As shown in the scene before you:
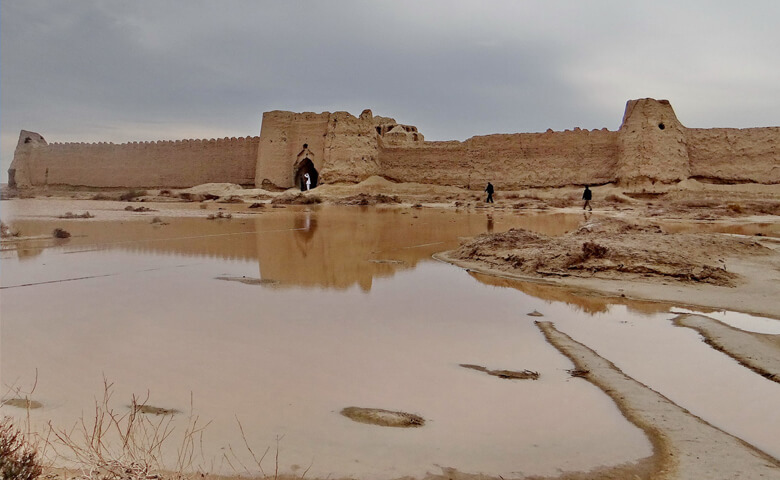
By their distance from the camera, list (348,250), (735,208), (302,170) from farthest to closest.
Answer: (302,170) → (735,208) → (348,250)

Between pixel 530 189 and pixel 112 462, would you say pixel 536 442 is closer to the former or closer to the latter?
pixel 112 462

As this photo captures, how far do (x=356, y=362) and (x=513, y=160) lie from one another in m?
29.5

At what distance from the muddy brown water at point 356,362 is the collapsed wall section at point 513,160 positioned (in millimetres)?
24935

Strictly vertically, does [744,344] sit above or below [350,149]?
below

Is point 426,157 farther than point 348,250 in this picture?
Yes

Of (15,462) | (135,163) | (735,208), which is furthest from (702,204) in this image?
(135,163)

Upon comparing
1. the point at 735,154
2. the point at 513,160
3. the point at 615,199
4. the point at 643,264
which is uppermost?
the point at 735,154

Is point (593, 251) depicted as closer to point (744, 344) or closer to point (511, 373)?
point (744, 344)

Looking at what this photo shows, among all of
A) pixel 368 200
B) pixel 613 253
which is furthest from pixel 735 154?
pixel 613 253

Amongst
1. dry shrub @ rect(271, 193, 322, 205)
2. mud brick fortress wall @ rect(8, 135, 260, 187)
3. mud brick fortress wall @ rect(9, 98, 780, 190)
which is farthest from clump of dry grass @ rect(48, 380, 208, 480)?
mud brick fortress wall @ rect(8, 135, 260, 187)

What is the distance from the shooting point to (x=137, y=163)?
40.5 m

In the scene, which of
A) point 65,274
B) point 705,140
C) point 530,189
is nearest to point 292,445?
point 65,274

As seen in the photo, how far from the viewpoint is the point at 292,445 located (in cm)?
264

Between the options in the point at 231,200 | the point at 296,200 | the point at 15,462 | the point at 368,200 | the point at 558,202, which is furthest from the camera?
the point at 231,200
